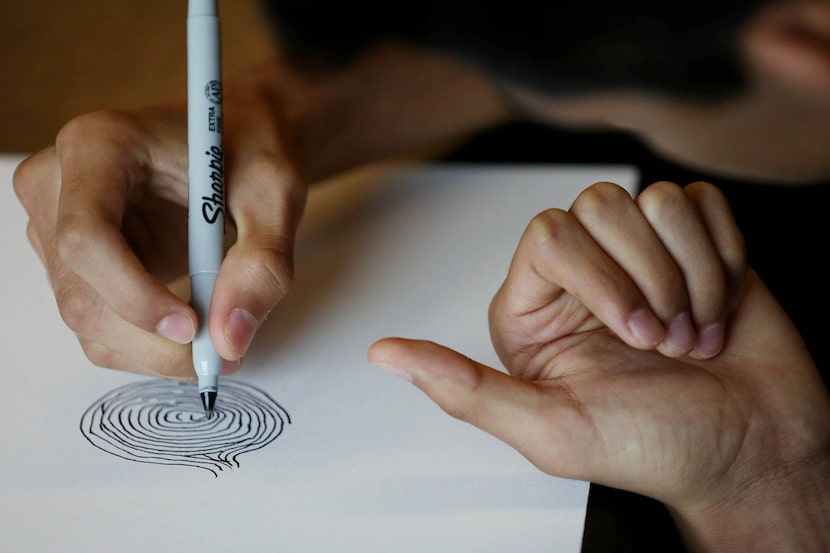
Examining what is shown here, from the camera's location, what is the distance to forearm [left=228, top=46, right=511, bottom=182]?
0.71m

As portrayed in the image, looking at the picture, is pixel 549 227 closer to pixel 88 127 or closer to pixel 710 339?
pixel 710 339

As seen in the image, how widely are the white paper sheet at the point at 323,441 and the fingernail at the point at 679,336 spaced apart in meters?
0.08

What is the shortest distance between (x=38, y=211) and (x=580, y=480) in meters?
0.35

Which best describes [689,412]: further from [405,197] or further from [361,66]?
[361,66]

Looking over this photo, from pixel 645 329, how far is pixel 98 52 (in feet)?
4.18

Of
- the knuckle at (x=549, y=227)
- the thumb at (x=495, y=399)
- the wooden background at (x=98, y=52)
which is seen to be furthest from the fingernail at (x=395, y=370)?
the wooden background at (x=98, y=52)

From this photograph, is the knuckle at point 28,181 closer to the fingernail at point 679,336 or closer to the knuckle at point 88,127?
the knuckle at point 88,127

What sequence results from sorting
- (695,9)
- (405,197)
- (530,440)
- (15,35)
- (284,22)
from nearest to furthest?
(530,440), (405,197), (695,9), (284,22), (15,35)

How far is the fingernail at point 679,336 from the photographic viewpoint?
0.45 meters

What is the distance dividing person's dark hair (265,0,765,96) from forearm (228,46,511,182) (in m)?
0.04

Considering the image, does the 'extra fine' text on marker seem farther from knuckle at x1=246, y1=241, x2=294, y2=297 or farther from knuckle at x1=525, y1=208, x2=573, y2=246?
knuckle at x1=525, y1=208, x2=573, y2=246

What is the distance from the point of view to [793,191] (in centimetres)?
70

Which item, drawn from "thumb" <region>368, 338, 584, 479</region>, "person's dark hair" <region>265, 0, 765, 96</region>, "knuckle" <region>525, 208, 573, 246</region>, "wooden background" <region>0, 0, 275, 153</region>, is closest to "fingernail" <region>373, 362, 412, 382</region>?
"thumb" <region>368, 338, 584, 479</region>

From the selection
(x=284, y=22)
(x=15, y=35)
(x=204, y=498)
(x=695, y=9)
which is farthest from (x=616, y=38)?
(x=15, y=35)
